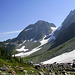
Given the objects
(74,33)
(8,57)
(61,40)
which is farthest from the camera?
(61,40)

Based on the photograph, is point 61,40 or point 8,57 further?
point 61,40

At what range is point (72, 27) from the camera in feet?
581

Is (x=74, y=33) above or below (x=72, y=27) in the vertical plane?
below

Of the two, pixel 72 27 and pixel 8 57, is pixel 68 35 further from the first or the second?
pixel 8 57

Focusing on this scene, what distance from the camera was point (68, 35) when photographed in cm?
17525

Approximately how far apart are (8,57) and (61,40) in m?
132

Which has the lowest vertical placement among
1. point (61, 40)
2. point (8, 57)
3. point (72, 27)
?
point (8, 57)

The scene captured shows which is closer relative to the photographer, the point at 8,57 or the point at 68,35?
the point at 8,57

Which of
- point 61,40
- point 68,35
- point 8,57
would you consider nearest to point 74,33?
point 68,35

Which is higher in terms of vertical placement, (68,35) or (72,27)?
(72,27)

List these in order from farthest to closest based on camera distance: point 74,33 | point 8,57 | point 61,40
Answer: point 61,40
point 74,33
point 8,57

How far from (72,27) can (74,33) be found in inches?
532

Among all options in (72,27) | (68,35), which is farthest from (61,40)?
(72,27)

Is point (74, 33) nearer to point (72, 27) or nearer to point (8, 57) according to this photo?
point (72, 27)
